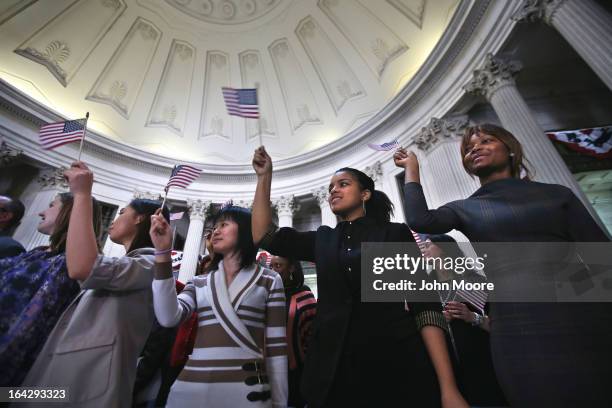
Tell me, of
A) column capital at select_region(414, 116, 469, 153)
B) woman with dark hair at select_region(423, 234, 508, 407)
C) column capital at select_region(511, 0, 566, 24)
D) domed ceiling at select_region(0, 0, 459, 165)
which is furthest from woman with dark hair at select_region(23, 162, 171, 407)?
domed ceiling at select_region(0, 0, 459, 165)

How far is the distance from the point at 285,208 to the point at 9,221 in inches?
415

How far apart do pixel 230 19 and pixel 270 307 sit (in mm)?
17857

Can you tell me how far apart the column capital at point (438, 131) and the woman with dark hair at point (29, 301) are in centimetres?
914

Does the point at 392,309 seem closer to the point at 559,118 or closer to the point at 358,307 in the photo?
the point at 358,307

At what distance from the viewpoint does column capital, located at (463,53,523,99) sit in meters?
6.41

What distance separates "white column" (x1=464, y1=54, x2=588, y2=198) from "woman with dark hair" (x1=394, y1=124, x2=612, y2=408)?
173 inches

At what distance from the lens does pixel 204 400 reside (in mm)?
1279

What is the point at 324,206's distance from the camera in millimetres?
11844

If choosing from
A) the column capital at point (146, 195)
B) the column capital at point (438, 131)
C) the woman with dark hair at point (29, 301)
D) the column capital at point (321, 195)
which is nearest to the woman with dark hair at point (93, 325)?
the woman with dark hair at point (29, 301)

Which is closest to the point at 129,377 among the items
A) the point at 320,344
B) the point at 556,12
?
the point at 320,344

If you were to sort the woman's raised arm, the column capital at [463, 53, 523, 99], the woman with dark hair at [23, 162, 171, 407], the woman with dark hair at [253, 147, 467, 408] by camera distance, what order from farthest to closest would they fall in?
the column capital at [463, 53, 523, 99], the woman's raised arm, the woman with dark hair at [23, 162, 171, 407], the woman with dark hair at [253, 147, 467, 408]

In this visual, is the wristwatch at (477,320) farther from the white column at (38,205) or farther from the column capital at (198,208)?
the column capital at (198,208)

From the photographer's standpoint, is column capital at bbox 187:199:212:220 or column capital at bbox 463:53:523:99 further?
column capital at bbox 187:199:212:220

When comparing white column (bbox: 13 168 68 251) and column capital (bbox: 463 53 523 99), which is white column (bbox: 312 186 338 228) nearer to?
column capital (bbox: 463 53 523 99)
